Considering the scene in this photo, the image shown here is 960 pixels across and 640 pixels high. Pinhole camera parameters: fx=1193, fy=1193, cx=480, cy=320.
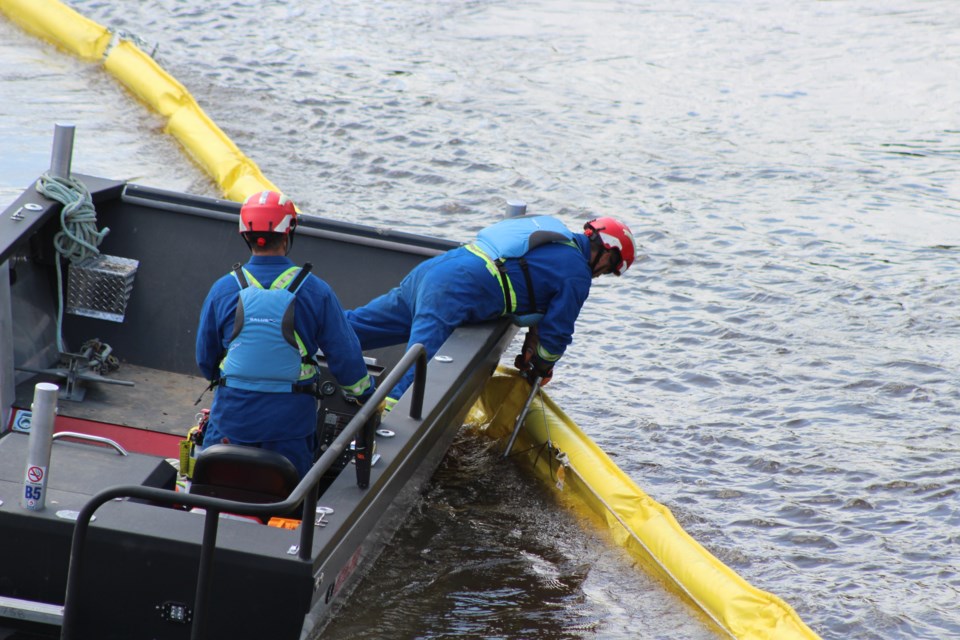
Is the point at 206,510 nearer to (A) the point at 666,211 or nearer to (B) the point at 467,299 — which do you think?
(B) the point at 467,299

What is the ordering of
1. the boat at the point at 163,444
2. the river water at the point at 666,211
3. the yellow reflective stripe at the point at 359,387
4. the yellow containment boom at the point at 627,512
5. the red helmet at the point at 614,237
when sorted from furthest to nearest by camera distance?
1. the red helmet at the point at 614,237
2. the river water at the point at 666,211
3. the yellow containment boom at the point at 627,512
4. the yellow reflective stripe at the point at 359,387
5. the boat at the point at 163,444

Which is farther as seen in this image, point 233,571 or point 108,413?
point 108,413

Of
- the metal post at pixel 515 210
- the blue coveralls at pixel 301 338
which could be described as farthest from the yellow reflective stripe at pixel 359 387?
the metal post at pixel 515 210

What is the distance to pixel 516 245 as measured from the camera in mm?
5602

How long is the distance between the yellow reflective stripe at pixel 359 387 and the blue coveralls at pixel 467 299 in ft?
3.25

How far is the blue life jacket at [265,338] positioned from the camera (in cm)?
405

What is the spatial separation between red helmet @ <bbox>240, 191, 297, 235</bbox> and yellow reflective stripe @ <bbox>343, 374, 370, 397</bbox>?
60 cm

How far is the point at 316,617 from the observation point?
3770 mm

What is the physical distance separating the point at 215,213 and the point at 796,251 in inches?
209

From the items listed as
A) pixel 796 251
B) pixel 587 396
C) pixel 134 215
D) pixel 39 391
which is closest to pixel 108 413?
pixel 134 215

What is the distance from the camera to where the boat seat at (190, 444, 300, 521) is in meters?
3.69

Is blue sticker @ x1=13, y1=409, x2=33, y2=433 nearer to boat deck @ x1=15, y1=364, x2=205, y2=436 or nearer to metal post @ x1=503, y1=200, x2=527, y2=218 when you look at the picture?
boat deck @ x1=15, y1=364, x2=205, y2=436

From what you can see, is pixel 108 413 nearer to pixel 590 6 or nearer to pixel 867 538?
pixel 867 538

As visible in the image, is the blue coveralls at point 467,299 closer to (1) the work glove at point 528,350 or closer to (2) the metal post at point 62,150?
(1) the work glove at point 528,350
